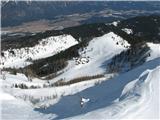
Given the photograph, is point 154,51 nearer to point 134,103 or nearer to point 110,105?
point 110,105

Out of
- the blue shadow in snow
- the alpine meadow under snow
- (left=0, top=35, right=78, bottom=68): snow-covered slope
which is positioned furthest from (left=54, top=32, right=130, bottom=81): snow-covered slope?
the blue shadow in snow

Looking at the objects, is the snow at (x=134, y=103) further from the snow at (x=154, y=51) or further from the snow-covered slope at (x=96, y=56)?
the snow-covered slope at (x=96, y=56)

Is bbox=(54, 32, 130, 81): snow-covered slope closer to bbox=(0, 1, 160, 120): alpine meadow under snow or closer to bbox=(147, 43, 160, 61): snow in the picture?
bbox=(0, 1, 160, 120): alpine meadow under snow

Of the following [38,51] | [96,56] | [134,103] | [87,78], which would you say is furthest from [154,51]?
[38,51]

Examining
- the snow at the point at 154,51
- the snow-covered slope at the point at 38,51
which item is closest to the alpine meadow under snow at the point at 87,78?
the snow-covered slope at the point at 38,51

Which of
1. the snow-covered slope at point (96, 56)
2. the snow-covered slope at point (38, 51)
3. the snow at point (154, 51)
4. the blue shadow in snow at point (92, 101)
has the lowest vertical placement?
the snow-covered slope at point (38, 51)

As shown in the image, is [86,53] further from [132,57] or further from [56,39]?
[56,39]
